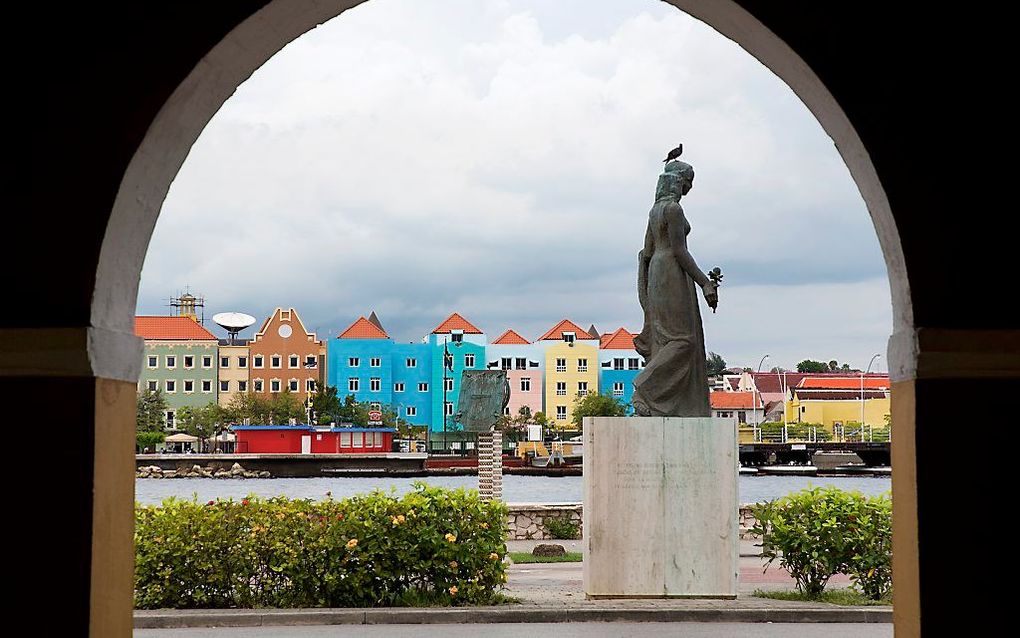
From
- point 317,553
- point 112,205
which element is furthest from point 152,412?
point 112,205

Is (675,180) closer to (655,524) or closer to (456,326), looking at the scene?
(655,524)

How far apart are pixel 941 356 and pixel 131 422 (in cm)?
279

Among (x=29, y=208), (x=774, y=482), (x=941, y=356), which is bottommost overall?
(x=774, y=482)

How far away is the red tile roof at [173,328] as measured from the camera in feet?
270

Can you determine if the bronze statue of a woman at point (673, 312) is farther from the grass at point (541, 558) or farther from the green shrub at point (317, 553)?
the grass at point (541, 558)

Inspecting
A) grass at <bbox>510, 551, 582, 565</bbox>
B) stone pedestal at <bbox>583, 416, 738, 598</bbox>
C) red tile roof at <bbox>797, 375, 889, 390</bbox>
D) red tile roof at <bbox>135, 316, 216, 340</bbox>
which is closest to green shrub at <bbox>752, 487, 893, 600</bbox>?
stone pedestal at <bbox>583, 416, 738, 598</bbox>

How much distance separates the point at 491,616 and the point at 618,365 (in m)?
73.6

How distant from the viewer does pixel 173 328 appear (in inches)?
3295

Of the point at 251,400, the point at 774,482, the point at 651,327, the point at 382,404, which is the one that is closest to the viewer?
the point at 651,327

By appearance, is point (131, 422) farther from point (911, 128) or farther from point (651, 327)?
point (651, 327)

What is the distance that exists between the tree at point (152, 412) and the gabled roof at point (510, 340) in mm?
20881

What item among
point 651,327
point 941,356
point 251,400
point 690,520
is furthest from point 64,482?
point 251,400

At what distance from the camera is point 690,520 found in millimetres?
12086

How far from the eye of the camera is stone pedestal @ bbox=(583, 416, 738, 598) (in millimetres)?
12078
